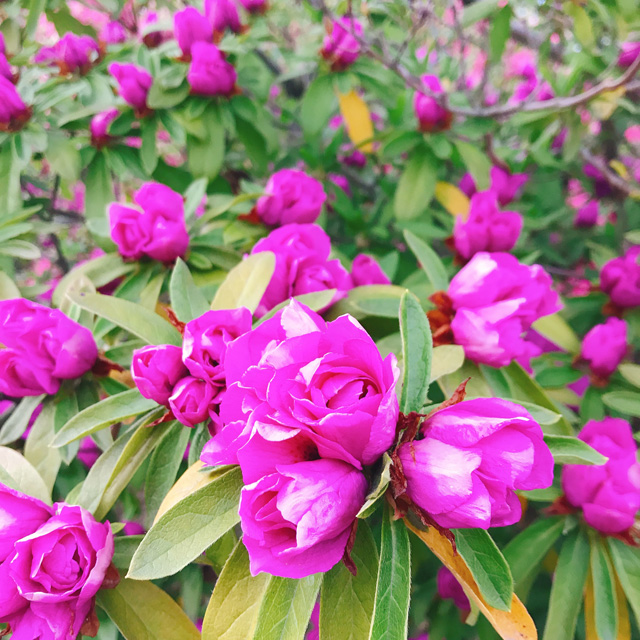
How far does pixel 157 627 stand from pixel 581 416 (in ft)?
3.15

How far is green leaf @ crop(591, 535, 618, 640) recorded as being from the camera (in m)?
0.73

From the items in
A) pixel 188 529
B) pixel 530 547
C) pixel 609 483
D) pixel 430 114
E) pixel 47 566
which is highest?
pixel 430 114

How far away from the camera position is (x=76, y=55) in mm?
1331

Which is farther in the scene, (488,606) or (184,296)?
(184,296)

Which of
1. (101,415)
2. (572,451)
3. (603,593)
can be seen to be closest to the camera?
(572,451)

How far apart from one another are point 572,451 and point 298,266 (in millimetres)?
465

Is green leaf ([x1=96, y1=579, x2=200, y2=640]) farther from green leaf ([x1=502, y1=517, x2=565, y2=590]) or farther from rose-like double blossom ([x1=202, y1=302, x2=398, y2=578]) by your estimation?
green leaf ([x1=502, y1=517, x2=565, y2=590])

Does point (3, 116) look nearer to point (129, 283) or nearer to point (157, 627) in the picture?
point (129, 283)

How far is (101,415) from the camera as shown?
648mm

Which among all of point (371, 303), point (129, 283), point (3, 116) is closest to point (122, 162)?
point (3, 116)

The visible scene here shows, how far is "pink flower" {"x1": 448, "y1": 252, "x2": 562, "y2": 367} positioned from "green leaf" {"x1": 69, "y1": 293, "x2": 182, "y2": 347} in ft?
1.43

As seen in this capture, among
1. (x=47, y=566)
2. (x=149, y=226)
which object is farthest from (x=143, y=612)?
(x=149, y=226)

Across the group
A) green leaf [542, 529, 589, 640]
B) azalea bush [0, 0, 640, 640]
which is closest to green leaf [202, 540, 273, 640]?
azalea bush [0, 0, 640, 640]

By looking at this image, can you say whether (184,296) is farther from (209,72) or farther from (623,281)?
(623,281)
